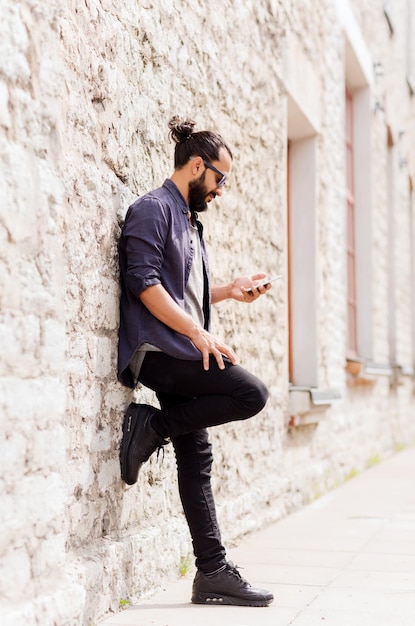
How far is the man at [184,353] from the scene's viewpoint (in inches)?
137

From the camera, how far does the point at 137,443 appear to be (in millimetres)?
3643

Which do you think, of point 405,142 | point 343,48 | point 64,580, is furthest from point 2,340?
point 405,142

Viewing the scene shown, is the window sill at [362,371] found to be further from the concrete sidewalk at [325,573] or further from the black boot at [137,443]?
the black boot at [137,443]

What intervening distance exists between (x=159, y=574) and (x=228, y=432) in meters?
1.28

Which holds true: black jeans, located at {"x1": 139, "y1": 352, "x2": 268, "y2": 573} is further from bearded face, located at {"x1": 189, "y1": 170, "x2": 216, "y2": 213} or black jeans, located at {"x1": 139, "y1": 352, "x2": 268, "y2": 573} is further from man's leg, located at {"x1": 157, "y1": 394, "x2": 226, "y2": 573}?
bearded face, located at {"x1": 189, "y1": 170, "x2": 216, "y2": 213}

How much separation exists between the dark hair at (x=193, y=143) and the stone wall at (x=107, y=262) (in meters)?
0.20

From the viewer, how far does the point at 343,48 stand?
8297mm

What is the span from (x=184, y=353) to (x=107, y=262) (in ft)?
1.43

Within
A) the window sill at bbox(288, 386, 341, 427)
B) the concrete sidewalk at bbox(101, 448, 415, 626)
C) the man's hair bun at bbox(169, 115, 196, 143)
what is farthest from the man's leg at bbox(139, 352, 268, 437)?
the window sill at bbox(288, 386, 341, 427)

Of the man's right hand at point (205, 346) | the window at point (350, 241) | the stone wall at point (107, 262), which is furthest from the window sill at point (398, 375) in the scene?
the man's right hand at point (205, 346)

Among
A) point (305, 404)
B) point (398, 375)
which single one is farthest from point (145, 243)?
point (398, 375)

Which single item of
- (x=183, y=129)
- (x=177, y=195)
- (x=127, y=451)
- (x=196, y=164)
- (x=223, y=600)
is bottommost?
(x=223, y=600)

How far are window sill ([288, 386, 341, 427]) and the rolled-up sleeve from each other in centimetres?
299

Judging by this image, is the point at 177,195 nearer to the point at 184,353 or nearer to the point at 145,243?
the point at 145,243
